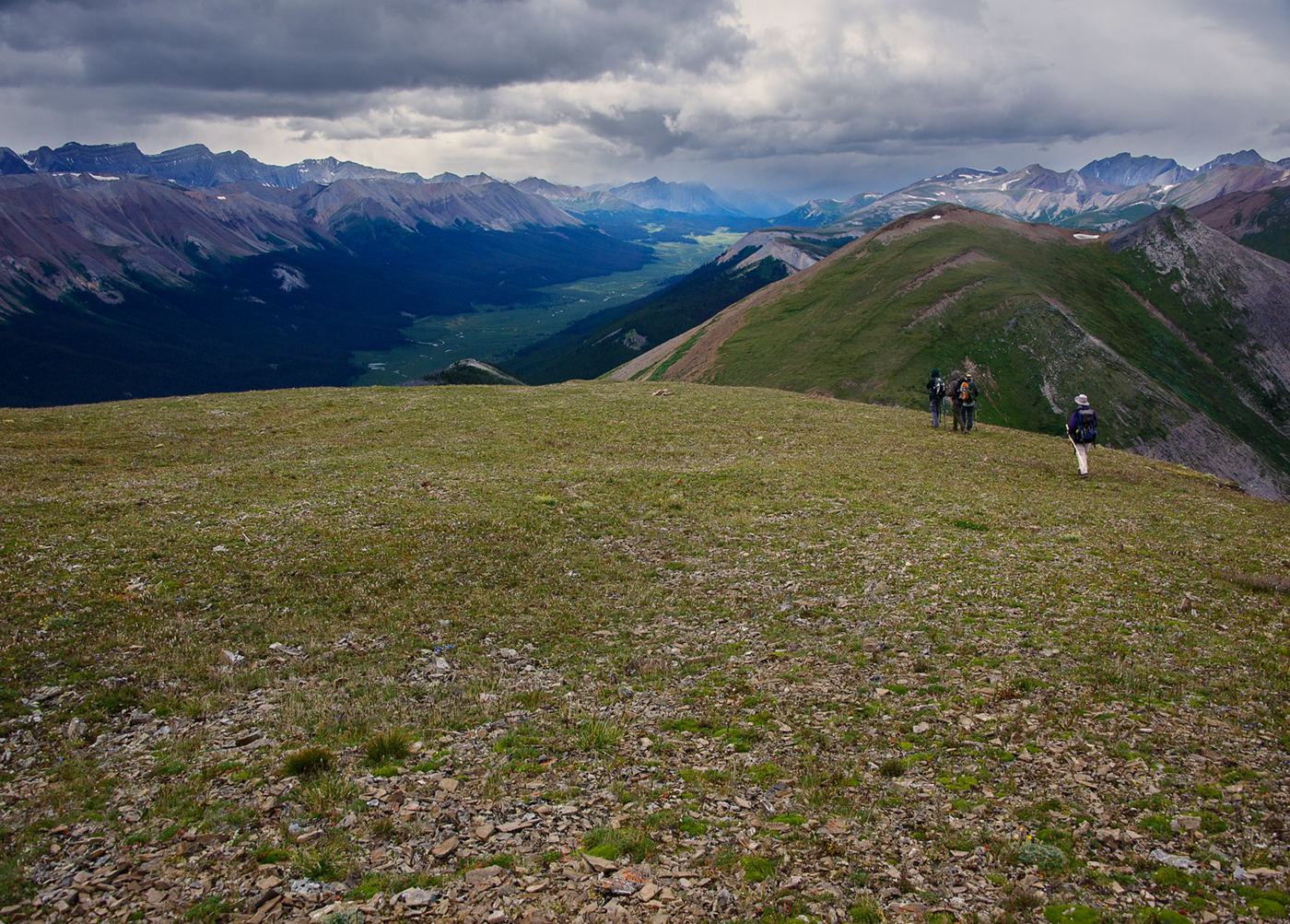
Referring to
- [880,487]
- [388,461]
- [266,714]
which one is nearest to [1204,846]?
[266,714]

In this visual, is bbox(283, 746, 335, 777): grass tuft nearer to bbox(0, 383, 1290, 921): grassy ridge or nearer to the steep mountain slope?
bbox(0, 383, 1290, 921): grassy ridge

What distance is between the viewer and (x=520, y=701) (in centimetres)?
1427

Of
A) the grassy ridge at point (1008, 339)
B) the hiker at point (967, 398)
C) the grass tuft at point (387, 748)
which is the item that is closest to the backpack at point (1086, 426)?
the hiker at point (967, 398)

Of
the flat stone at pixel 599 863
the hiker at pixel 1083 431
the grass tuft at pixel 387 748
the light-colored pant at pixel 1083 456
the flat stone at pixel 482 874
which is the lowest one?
the grass tuft at pixel 387 748

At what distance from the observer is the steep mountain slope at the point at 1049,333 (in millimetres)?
119125

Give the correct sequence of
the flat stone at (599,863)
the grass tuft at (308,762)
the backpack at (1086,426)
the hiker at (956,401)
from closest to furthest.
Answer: the flat stone at (599,863) < the grass tuft at (308,762) < the backpack at (1086,426) < the hiker at (956,401)

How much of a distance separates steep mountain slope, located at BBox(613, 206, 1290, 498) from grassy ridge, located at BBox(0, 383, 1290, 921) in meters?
101

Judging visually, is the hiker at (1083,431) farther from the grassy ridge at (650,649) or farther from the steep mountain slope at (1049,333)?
the steep mountain slope at (1049,333)

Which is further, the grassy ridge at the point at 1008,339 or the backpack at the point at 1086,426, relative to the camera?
the grassy ridge at the point at 1008,339

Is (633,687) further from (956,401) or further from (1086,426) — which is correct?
(956,401)

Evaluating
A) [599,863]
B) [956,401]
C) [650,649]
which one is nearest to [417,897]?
[599,863]

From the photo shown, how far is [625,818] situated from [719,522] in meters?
16.7

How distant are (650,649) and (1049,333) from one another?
144m

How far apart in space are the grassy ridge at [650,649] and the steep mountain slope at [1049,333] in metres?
101
